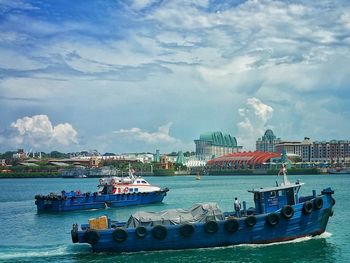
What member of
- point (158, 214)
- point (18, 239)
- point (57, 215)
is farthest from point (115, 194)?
point (158, 214)

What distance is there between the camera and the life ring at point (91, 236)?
93.8 ft

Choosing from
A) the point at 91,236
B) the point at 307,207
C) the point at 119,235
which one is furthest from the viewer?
the point at 307,207

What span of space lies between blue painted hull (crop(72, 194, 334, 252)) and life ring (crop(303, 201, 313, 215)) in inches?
8.0

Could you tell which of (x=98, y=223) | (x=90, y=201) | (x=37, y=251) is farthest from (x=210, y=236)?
(x=90, y=201)

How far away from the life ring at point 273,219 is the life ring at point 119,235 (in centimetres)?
785

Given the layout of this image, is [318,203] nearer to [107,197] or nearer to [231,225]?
[231,225]

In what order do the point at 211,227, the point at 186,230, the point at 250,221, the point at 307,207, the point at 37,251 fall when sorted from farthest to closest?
the point at 37,251 < the point at 307,207 < the point at 250,221 < the point at 211,227 < the point at 186,230

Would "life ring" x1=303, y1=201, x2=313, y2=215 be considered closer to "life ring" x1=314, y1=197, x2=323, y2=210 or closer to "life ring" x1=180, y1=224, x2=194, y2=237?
"life ring" x1=314, y1=197, x2=323, y2=210

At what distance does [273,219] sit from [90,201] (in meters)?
30.9

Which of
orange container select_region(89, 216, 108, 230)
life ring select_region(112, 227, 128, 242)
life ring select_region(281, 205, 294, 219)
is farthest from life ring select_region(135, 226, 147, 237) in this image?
life ring select_region(281, 205, 294, 219)

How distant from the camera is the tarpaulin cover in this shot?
97.8ft

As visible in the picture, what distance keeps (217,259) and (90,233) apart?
270 inches

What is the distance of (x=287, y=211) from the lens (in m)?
29.8

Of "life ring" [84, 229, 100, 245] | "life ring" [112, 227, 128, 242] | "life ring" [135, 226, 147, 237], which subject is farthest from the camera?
"life ring" [135, 226, 147, 237]
